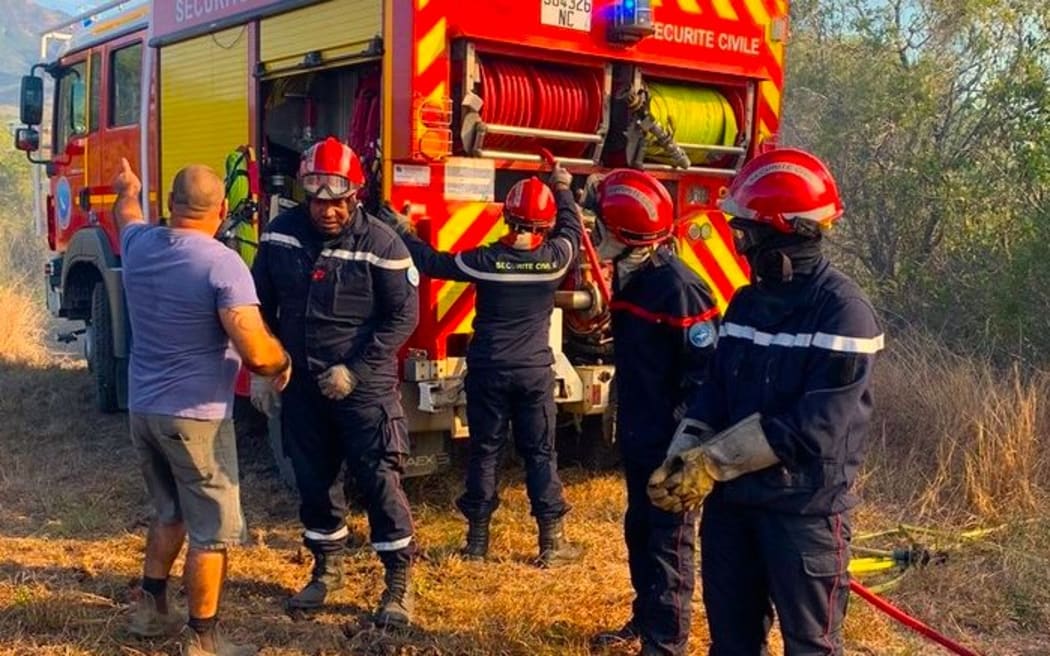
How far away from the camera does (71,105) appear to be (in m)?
8.20

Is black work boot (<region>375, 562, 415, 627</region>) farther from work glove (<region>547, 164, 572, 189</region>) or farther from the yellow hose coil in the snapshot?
the yellow hose coil

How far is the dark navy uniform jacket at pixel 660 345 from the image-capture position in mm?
3633

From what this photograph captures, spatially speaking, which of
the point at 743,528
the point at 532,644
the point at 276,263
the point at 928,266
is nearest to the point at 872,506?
the point at 532,644

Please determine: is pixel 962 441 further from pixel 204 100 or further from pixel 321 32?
pixel 204 100

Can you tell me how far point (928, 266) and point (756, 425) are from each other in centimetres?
676

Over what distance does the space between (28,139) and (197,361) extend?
583 centimetres

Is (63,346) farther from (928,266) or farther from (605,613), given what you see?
(605,613)

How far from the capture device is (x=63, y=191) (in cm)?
830

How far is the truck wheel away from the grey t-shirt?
4.01 metres

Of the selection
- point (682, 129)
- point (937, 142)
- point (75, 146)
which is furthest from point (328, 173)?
point (937, 142)

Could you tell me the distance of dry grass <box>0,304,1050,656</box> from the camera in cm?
393

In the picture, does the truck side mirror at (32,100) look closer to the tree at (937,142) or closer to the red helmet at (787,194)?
the tree at (937,142)

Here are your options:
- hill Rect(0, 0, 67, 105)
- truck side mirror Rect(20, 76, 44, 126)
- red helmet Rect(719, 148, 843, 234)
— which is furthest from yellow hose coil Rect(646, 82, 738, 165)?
hill Rect(0, 0, 67, 105)

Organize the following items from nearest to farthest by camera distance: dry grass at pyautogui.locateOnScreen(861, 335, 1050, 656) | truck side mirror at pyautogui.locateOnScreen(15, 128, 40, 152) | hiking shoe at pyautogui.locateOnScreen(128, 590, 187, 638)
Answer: hiking shoe at pyautogui.locateOnScreen(128, 590, 187, 638) < dry grass at pyautogui.locateOnScreen(861, 335, 1050, 656) < truck side mirror at pyautogui.locateOnScreen(15, 128, 40, 152)
